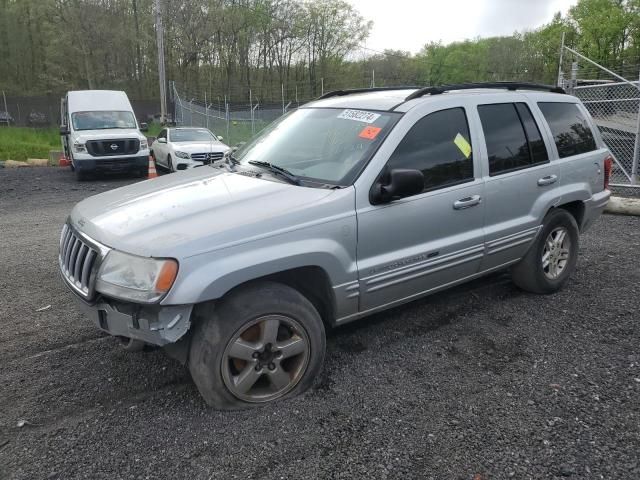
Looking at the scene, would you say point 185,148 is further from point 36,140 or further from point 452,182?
point 36,140

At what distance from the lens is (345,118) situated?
3803 millimetres

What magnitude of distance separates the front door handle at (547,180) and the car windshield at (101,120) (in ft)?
42.2

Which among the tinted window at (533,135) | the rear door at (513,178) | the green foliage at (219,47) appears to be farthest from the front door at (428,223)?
the green foliage at (219,47)

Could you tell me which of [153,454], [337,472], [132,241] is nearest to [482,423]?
[337,472]

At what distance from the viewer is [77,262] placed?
304 cm

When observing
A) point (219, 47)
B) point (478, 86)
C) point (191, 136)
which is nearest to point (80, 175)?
point (191, 136)

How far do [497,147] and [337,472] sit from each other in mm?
2747

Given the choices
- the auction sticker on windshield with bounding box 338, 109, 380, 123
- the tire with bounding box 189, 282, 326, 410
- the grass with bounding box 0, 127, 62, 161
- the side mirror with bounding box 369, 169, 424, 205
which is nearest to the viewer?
the tire with bounding box 189, 282, 326, 410

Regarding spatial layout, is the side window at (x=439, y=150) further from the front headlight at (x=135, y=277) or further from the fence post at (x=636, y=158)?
the fence post at (x=636, y=158)

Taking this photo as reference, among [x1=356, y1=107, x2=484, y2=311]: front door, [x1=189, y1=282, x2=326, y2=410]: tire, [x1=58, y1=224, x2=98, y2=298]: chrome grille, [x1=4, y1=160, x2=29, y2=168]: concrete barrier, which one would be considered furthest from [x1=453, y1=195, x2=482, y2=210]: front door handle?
[x1=4, y1=160, x2=29, y2=168]: concrete barrier

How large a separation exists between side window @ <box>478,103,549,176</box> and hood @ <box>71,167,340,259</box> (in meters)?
1.61

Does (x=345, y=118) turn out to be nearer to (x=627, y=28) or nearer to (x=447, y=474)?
(x=447, y=474)

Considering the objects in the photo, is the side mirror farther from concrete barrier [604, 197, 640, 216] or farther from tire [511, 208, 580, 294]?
concrete barrier [604, 197, 640, 216]

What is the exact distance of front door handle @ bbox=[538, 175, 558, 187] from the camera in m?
4.30
